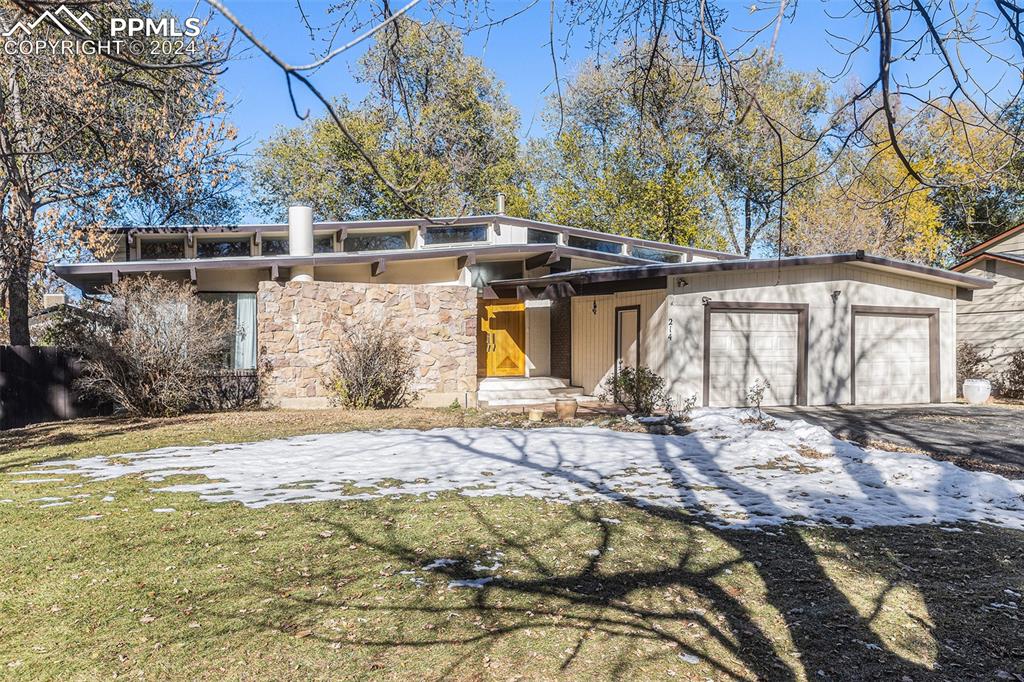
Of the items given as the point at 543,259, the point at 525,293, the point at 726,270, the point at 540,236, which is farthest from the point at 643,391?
the point at 540,236

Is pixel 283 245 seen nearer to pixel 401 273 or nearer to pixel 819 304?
pixel 401 273

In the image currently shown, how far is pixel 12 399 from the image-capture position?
10.2 m

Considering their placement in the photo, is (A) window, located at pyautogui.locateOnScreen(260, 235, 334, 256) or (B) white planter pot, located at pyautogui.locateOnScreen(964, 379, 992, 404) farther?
(A) window, located at pyautogui.locateOnScreen(260, 235, 334, 256)

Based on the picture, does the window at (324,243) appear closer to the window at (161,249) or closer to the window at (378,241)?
the window at (378,241)

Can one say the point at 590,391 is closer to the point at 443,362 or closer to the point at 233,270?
the point at 443,362

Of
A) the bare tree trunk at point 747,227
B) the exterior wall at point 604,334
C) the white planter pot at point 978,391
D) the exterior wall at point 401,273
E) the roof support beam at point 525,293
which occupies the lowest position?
the white planter pot at point 978,391

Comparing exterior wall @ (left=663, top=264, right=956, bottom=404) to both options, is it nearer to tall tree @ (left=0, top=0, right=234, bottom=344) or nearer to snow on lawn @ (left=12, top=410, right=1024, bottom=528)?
snow on lawn @ (left=12, top=410, right=1024, bottom=528)

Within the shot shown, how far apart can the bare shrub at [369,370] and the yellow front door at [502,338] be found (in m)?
3.15

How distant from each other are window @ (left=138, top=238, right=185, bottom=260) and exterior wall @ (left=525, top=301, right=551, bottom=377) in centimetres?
915

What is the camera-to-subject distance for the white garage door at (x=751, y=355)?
12.9 m

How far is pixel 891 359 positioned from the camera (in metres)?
14.5

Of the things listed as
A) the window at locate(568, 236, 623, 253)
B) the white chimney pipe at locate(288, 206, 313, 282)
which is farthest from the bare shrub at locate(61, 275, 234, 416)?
the window at locate(568, 236, 623, 253)

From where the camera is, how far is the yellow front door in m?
16.1

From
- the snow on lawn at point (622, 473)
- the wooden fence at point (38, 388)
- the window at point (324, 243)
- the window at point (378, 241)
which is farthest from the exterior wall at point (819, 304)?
the wooden fence at point (38, 388)
